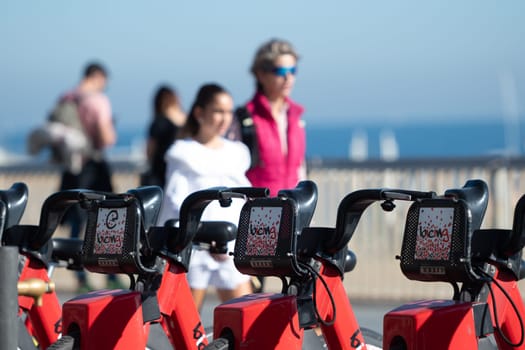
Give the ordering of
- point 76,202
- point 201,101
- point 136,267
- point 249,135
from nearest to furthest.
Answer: point 136,267, point 76,202, point 201,101, point 249,135

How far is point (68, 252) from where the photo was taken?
20.7ft

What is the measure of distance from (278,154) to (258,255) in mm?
2552

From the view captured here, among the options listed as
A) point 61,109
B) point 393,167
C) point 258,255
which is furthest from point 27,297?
point 61,109

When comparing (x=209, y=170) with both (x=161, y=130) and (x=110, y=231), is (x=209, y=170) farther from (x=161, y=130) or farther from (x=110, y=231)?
(x=161, y=130)

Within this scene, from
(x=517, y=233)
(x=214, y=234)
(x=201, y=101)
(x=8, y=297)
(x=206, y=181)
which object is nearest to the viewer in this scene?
(x=8, y=297)

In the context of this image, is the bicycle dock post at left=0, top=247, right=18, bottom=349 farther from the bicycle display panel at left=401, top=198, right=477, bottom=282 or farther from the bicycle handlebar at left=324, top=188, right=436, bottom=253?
the bicycle display panel at left=401, top=198, right=477, bottom=282

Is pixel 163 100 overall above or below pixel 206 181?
above

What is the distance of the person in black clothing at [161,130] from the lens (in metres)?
10.4

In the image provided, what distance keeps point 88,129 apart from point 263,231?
708cm

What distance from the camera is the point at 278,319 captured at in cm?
526

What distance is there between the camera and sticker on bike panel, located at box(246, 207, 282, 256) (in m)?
5.30

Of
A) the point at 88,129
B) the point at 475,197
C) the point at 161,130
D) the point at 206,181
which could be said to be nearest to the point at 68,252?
the point at 206,181

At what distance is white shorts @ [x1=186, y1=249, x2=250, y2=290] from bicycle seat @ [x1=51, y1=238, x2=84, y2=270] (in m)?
0.94

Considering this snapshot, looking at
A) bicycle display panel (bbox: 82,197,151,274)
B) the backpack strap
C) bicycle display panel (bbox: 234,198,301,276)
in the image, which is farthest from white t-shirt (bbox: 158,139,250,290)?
bicycle display panel (bbox: 234,198,301,276)
